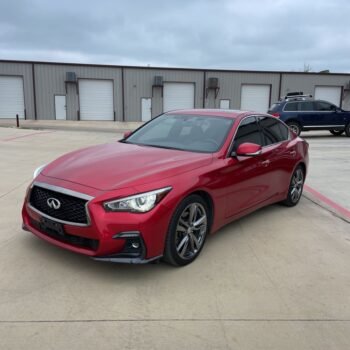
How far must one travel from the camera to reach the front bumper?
3.21 m

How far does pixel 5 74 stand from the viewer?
31453 mm

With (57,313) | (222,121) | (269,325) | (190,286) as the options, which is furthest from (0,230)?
(269,325)

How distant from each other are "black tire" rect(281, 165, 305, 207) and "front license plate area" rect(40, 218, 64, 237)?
375 centimetres

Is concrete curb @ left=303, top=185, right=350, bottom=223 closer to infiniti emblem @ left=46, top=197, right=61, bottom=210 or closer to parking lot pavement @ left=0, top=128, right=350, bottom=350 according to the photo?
parking lot pavement @ left=0, top=128, right=350, bottom=350

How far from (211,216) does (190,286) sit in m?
0.89

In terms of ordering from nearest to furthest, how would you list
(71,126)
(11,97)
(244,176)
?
(244,176) → (71,126) → (11,97)

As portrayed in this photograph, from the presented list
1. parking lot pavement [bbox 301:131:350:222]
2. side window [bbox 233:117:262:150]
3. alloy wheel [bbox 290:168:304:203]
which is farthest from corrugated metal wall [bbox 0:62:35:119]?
side window [bbox 233:117:262:150]

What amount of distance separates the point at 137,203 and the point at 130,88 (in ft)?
100

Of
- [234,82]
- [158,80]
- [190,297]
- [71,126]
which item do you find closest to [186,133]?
[190,297]

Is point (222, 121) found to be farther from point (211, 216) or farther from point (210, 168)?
point (211, 216)

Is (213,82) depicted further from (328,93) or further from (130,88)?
(328,93)

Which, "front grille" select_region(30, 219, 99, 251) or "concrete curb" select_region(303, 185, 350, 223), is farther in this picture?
"concrete curb" select_region(303, 185, 350, 223)

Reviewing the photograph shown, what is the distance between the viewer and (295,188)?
605 cm

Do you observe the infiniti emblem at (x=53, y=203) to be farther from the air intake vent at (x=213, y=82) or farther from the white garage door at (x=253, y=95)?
the white garage door at (x=253, y=95)
